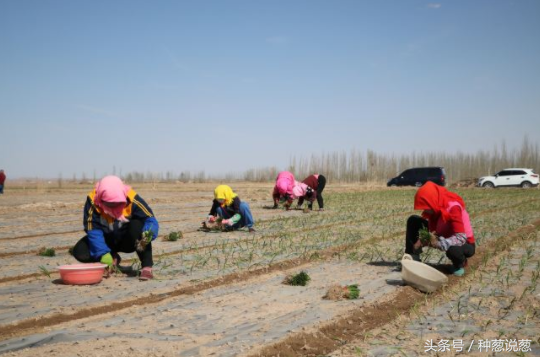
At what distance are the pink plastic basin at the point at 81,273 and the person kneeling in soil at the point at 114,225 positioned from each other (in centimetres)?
29

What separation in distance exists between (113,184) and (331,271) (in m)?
3.10

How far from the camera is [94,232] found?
20.2 feet

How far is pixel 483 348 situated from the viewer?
12.5 ft

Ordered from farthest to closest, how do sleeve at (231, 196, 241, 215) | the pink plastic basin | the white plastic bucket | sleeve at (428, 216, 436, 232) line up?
1. sleeve at (231, 196, 241, 215)
2. sleeve at (428, 216, 436, 232)
3. the pink plastic basin
4. the white plastic bucket

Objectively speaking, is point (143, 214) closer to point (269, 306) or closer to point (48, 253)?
point (269, 306)

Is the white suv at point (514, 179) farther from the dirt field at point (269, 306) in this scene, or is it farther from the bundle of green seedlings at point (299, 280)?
the bundle of green seedlings at point (299, 280)

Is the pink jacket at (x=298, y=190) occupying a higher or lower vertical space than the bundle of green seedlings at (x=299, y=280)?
higher

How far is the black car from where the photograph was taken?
36.1 metres

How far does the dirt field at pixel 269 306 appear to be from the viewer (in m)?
3.89

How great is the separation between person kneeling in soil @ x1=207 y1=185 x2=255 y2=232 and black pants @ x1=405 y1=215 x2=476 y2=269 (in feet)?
15.2

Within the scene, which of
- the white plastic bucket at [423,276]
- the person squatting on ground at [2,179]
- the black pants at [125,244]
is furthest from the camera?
the person squatting on ground at [2,179]

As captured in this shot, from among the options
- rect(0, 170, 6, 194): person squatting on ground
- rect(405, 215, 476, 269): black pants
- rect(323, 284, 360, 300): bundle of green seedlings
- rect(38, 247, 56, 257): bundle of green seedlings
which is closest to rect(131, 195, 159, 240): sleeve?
rect(323, 284, 360, 300): bundle of green seedlings

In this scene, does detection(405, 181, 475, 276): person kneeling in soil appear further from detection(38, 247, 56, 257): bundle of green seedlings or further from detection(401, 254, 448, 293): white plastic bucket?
detection(38, 247, 56, 257): bundle of green seedlings

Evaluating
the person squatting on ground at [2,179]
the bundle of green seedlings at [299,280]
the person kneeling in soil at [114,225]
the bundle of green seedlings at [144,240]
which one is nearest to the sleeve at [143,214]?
the person kneeling in soil at [114,225]
